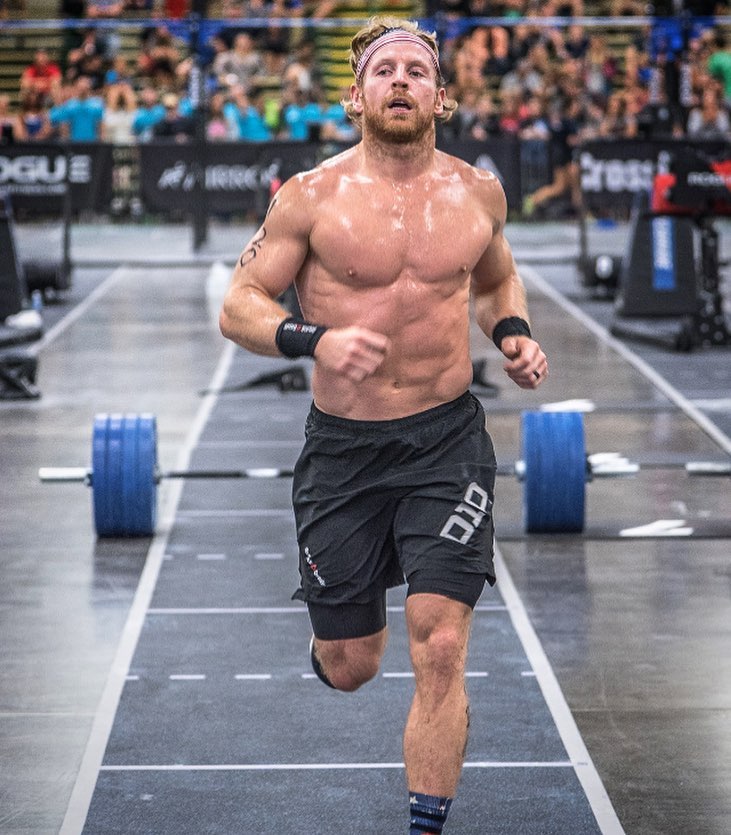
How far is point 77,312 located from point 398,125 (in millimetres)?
12401

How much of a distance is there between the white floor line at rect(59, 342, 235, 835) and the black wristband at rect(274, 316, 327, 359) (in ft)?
4.70

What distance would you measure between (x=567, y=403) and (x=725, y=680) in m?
5.65

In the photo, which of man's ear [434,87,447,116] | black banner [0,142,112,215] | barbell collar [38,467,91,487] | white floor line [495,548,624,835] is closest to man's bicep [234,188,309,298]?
man's ear [434,87,447,116]

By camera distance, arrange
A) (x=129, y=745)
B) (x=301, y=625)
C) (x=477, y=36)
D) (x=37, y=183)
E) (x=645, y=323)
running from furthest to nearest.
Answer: (x=477, y=36) < (x=37, y=183) < (x=645, y=323) < (x=301, y=625) < (x=129, y=745)

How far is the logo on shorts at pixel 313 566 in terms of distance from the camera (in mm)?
4582

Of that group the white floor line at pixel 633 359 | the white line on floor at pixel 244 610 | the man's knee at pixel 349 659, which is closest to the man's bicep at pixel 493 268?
the man's knee at pixel 349 659

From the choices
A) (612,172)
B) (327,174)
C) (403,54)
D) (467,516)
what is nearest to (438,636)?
(467,516)

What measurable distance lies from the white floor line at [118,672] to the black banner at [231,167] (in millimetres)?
11106

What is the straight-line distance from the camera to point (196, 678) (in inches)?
236

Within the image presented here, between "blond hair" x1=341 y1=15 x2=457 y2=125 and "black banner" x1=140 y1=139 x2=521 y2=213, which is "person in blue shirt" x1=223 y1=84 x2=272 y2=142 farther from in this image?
"blond hair" x1=341 y1=15 x2=457 y2=125

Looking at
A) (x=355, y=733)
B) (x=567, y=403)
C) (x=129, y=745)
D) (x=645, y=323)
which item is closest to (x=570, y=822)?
(x=355, y=733)

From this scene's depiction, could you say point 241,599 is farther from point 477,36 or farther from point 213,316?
point 477,36

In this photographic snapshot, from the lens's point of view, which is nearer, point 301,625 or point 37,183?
point 301,625

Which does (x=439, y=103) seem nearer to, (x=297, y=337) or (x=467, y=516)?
(x=297, y=337)
